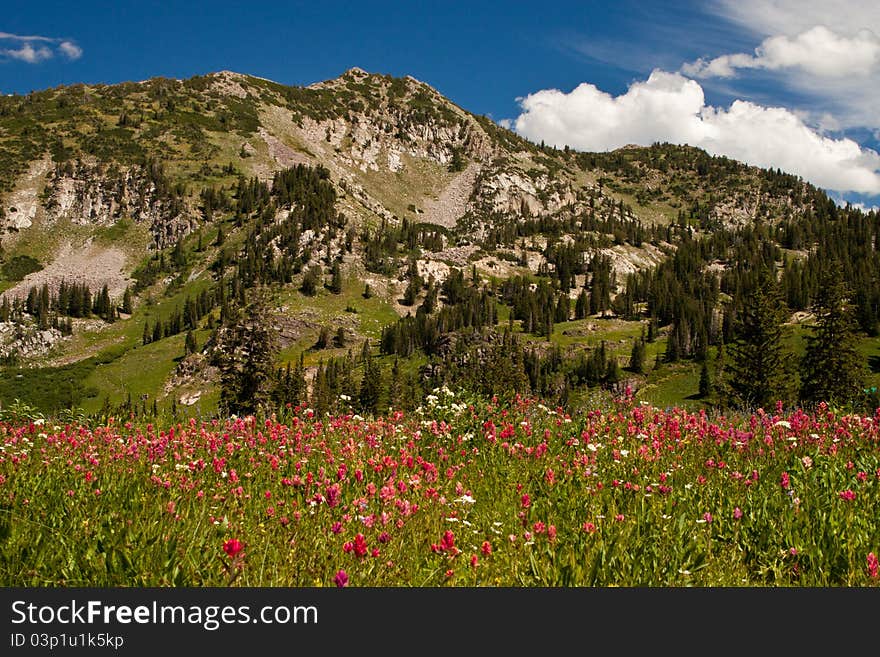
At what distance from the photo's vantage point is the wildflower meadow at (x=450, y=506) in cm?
402

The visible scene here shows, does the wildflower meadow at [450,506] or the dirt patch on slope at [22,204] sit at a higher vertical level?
the dirt patch on slope at [22,204]

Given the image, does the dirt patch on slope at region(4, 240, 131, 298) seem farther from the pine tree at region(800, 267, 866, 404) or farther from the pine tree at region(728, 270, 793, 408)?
the pine tree at region(800, 267, 866, 404)

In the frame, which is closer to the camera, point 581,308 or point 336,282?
point 336,282

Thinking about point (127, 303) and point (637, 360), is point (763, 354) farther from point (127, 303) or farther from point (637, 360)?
point (127, 303)

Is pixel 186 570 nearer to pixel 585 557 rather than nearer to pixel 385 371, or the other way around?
pixel 585 557

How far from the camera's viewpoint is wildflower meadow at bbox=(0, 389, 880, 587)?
13.2 ft

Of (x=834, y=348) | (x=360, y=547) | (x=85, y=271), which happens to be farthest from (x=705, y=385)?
(x=85, y=271)

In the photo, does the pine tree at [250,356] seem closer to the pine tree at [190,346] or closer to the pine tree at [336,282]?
the pine tree at [190,346]

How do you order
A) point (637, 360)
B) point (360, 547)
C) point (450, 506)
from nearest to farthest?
point (360, 547) → point (450, 506) → point (637, 360)

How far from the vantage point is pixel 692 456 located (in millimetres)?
7406

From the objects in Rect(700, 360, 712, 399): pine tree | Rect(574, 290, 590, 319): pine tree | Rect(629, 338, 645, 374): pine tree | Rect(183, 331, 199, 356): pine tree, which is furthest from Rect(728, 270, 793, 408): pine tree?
Rect(574, 290, 590, 319): pine tree

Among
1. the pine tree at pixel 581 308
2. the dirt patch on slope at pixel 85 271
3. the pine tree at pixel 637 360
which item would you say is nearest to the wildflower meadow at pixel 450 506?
the pine tree at pixel 637 360

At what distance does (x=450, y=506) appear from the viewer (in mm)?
5648

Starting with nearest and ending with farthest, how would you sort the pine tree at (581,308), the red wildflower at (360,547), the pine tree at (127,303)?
the red wildflower at (360,547) < the pine tree at (127,303) < the pine tree at (581,308)
